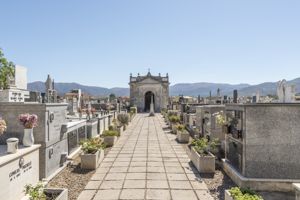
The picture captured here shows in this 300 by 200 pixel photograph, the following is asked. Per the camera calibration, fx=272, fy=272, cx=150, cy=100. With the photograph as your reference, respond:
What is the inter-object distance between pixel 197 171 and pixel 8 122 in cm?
637

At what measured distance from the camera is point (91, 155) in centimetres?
984

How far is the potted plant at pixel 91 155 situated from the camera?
977 centimetres

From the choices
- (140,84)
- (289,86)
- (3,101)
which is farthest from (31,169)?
(140,84)

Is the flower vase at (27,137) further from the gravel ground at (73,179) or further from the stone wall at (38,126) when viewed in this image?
the gravel ground at (73,179)

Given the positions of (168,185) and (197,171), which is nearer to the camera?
(168,185)

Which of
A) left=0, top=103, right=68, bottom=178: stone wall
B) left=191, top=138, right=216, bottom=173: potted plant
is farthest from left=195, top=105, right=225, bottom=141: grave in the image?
left=0, top=103, right=68, bottom=178: stone wall

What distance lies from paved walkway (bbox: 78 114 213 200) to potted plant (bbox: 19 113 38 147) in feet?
6.80

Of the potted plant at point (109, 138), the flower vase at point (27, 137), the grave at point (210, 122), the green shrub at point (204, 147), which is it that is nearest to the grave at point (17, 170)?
the flower vase at point (27, 137)

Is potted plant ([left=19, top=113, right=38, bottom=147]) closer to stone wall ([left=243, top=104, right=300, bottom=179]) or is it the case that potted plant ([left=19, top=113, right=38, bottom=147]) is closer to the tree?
stone wall ([left=243, top=104, right=300, bottom=179])

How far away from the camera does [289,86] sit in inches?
334

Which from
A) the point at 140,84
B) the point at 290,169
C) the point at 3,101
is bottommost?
the point at 290,169

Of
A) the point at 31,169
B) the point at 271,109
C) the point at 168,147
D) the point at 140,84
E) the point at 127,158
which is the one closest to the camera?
the point at 31,169

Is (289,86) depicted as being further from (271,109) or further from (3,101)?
(3,101)

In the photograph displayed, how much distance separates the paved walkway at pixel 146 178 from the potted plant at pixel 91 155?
10.7 inches
